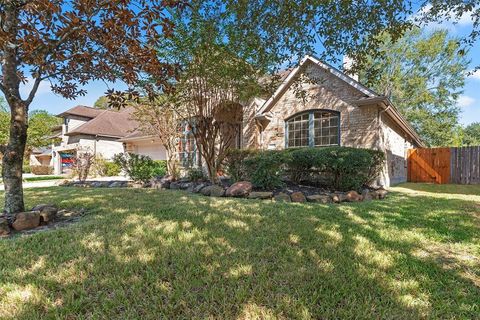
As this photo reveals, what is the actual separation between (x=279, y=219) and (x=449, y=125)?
25.3 m

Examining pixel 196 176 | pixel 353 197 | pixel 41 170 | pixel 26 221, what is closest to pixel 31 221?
pixel 26 221

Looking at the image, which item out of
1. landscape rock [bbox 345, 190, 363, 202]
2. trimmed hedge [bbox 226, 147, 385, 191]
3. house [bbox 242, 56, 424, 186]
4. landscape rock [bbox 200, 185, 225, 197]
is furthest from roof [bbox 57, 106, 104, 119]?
landscape rock [bbox 345, 190, 363, 202]

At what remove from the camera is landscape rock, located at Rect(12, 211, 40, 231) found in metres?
3.79

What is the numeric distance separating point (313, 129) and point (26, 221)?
10192 mm

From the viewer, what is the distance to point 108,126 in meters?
24.3

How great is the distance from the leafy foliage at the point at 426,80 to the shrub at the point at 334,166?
52.5ft

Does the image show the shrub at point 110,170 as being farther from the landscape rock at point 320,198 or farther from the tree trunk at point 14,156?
the landscape rock at point 320,198

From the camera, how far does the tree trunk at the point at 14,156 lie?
3996 mm

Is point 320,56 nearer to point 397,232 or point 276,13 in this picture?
point 276,13

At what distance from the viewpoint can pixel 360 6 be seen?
488 cm

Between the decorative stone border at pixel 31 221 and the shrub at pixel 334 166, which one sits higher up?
the shrub at pixel 334 166

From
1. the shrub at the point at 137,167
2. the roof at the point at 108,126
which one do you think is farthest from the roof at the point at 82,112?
the shrub at the point at 137,167

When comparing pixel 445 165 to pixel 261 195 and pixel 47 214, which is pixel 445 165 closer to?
pixel 261 195

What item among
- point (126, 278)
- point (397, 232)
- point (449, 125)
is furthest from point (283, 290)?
point (449, 125)
